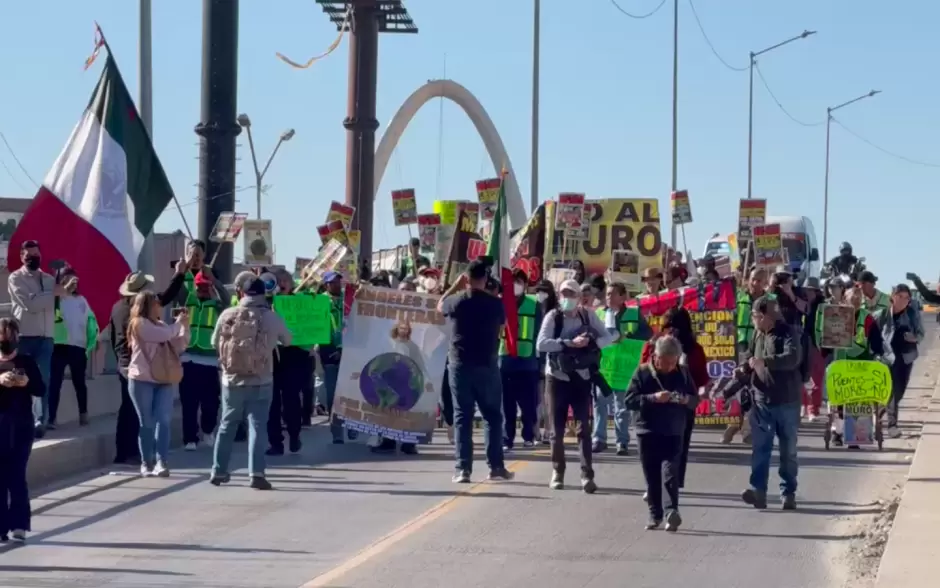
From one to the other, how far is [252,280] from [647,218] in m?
10.8

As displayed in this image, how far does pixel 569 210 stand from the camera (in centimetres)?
2275

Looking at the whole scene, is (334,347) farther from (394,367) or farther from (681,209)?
(681,209)

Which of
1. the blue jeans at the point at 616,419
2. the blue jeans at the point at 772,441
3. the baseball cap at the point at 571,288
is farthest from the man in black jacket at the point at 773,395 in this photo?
the blue jeans at the point at 616,419

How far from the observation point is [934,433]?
17188 mm

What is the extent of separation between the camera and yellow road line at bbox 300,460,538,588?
9406mm

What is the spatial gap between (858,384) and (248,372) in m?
6.58

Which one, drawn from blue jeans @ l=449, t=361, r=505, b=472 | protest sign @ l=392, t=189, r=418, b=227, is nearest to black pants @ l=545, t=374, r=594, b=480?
blue jeans @ l=449, t=361, r=505, b=472

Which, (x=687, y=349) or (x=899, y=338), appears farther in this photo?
(x=899, y=338)

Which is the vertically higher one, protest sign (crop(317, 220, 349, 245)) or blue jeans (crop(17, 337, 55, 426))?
protest sign (crop(317, 220, 349, 245))

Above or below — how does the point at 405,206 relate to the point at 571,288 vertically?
above

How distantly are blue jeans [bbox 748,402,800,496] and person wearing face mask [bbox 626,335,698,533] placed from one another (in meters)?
1.07

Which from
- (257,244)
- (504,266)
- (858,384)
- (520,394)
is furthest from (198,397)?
(858,384)

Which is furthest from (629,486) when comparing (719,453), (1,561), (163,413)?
(1,561)

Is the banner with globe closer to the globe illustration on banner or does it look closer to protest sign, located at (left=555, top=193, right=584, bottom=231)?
the globe illustration on banner
